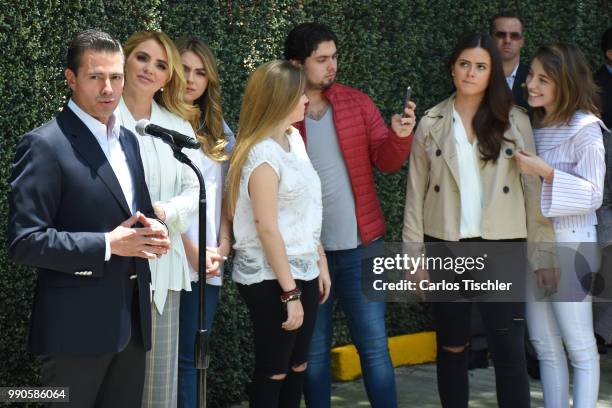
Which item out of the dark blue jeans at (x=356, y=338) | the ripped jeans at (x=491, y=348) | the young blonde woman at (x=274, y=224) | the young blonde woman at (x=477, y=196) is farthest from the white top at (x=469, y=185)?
the young blonde woman at (x=274, y=224)

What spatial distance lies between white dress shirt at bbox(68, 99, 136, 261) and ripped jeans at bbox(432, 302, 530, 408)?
1.97 m

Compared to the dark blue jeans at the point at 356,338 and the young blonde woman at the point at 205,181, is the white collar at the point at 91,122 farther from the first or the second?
the dark blue jeans at the point at 356,338

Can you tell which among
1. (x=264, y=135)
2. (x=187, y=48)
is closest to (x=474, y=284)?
(x=264, y=135)

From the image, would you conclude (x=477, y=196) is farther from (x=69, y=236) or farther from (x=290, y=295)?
(x=69, y=236)

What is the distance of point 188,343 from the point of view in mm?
4617

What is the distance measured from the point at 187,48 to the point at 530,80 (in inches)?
68.8

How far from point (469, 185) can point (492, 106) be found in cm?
41

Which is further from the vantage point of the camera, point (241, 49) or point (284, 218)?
point (241, 49)

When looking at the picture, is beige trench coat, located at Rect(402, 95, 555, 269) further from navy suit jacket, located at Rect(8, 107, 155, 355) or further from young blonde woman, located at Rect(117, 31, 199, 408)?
navy suit jacket, located at Rect(8, 107, 155, 355)

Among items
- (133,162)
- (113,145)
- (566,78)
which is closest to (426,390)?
(566,78)

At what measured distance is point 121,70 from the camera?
3750 millimetres

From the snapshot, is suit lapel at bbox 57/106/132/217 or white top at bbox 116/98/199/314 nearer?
suit lapel at bbox 57/106/132/217

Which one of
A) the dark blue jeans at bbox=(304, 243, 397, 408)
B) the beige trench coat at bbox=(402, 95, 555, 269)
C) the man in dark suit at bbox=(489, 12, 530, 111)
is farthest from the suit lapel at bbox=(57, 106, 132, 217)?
the man in dark suit at bbox=(489, 12, 530, 111)

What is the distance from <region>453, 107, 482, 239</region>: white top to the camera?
5035 mm
